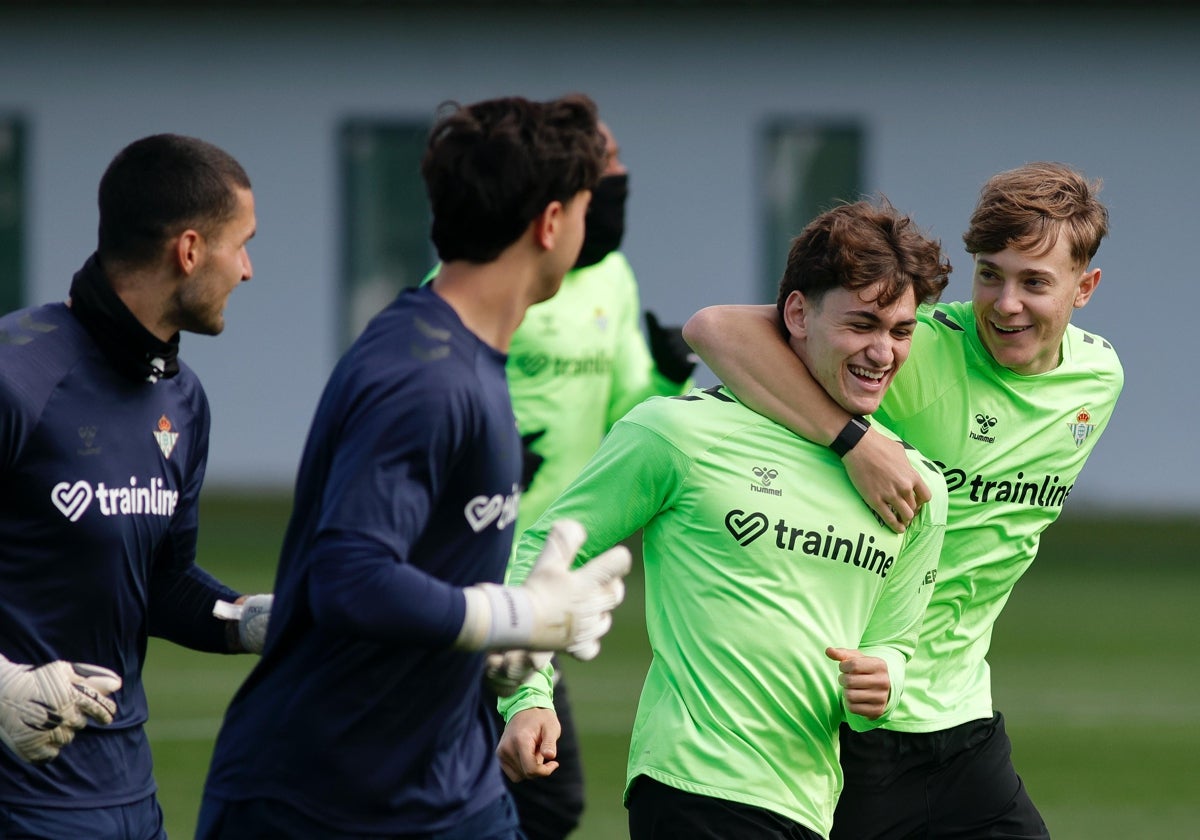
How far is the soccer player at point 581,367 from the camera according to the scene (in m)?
7.01

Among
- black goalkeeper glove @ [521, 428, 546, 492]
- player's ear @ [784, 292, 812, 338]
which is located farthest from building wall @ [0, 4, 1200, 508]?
player's ear @ [784, 292, 812, 338]

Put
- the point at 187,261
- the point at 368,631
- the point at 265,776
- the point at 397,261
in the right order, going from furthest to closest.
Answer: the point at 397,261 < the point at 187,261 < the point at 265,776 < the point at 368,631

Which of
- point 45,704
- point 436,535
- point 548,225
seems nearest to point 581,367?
point 45,704

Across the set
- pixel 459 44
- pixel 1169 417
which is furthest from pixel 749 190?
pixel 1169 417

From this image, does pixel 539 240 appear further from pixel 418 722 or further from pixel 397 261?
pixel 397 261

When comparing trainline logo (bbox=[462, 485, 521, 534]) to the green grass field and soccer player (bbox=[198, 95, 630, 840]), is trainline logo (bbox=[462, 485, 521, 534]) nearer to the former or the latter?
soccer player (bbox=[198, 95, 630, 840])

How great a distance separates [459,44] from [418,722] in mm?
18740

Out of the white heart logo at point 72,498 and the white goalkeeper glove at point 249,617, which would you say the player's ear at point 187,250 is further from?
the white goalkeeper glove at point 249,617

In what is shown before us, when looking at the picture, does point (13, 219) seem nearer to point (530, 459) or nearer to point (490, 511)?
point (530, 459)

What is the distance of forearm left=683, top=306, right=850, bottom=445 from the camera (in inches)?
175

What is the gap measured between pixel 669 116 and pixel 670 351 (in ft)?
48.6

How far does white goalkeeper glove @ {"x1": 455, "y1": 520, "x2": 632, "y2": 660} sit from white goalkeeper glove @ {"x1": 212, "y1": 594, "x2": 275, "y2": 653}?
106 cm

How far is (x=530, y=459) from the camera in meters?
6.92

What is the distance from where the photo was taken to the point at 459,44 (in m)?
21.5
